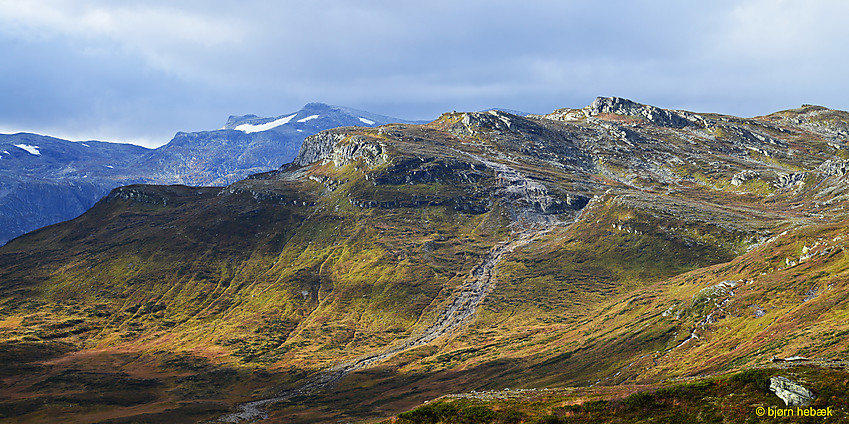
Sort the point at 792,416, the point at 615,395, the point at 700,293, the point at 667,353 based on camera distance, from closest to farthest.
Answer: the point at 792,416, the point at 615,395, the point at 667,353, the point at 700,293

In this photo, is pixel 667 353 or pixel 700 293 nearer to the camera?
pixel 667 353

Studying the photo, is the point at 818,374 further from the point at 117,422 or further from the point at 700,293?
the point at 117,422

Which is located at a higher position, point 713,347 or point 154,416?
point 713,347

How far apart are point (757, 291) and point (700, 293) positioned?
21767 millimetres

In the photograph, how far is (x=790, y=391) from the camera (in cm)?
5181

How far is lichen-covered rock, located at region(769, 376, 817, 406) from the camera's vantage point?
50359mm

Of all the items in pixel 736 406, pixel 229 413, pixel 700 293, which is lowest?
pixel 229 413

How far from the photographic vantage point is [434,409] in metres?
68.2

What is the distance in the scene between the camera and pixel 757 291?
6865 inches

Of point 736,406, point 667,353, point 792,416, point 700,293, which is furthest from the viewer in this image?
point 700,293

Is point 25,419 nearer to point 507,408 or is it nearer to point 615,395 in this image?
point 507,408

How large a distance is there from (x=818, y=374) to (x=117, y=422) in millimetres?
199406

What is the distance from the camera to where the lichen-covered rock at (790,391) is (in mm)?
50359

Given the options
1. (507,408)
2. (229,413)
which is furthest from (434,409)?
(229,413)
